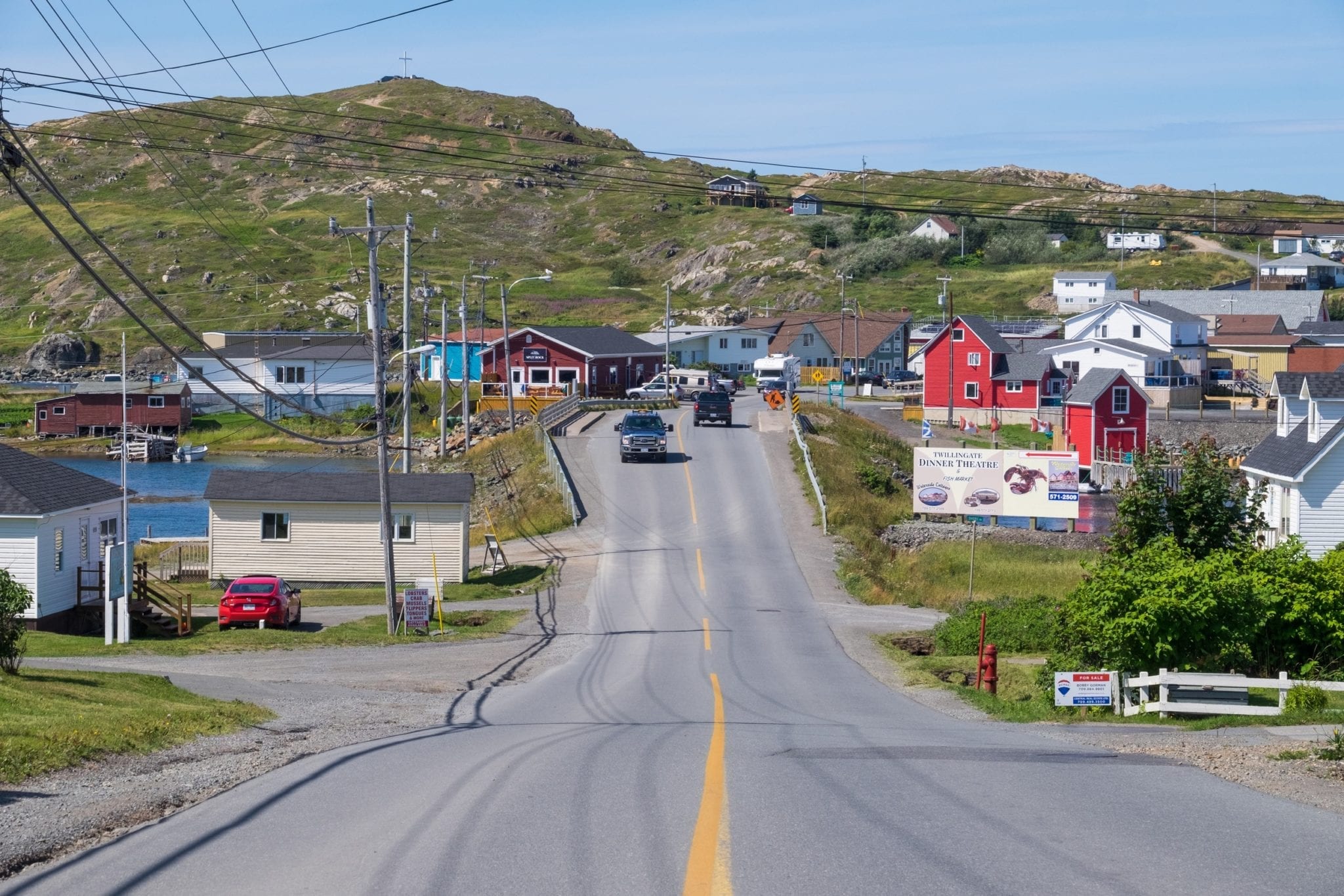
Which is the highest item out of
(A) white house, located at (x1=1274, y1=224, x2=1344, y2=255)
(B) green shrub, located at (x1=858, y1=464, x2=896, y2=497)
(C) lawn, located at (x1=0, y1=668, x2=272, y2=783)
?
(A) white house, located at (x1=1274, y1=224, x2=1344, y2=255)

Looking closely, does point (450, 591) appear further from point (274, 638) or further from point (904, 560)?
point (904, 560)

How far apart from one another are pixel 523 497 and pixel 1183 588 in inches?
1550

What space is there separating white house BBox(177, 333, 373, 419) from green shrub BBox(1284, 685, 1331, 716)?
90.8 m

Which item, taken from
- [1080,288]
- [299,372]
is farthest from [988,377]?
[1080,288]

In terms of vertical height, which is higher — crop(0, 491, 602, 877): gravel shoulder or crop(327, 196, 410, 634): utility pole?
crop(327, 196, 410, 634): utility pole

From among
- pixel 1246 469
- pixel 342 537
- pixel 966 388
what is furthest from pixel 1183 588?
pixel 966 388

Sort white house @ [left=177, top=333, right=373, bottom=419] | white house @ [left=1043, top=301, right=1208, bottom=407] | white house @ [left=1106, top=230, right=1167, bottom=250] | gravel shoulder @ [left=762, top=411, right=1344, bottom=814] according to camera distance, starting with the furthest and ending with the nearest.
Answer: white house @ [left=1106, top=230, right=1167, bottom=250] < white house @ [left=177, top=333, right=373, bottom=419] < white house @ [left=1043, top=301, right=1208, bottom=407] < gravel shoulder @ [left=762, top=411, right=1344, bottom=814]

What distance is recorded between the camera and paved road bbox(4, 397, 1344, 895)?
25.4 ft

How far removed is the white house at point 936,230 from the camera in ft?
606

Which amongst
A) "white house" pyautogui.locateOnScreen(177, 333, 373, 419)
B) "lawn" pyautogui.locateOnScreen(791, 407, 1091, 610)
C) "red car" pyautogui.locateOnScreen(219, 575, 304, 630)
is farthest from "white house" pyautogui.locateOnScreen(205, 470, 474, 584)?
"white house" pyautogui.locateOnScreen(177, 333, 373, 419)

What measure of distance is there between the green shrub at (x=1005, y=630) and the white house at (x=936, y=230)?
158m

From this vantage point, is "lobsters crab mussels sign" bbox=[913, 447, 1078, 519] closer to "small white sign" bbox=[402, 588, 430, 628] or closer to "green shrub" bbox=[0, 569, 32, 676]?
"small white sign" bbox=[402, 588, 430, 628]

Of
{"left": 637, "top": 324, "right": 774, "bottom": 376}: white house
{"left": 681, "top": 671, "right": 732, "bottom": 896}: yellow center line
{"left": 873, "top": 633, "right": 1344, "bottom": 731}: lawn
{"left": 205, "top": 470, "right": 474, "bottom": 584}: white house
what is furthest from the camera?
{"left": 637, "top": 324, "right": 774, "bottom": 376}: white house

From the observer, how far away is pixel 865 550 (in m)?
44.0
